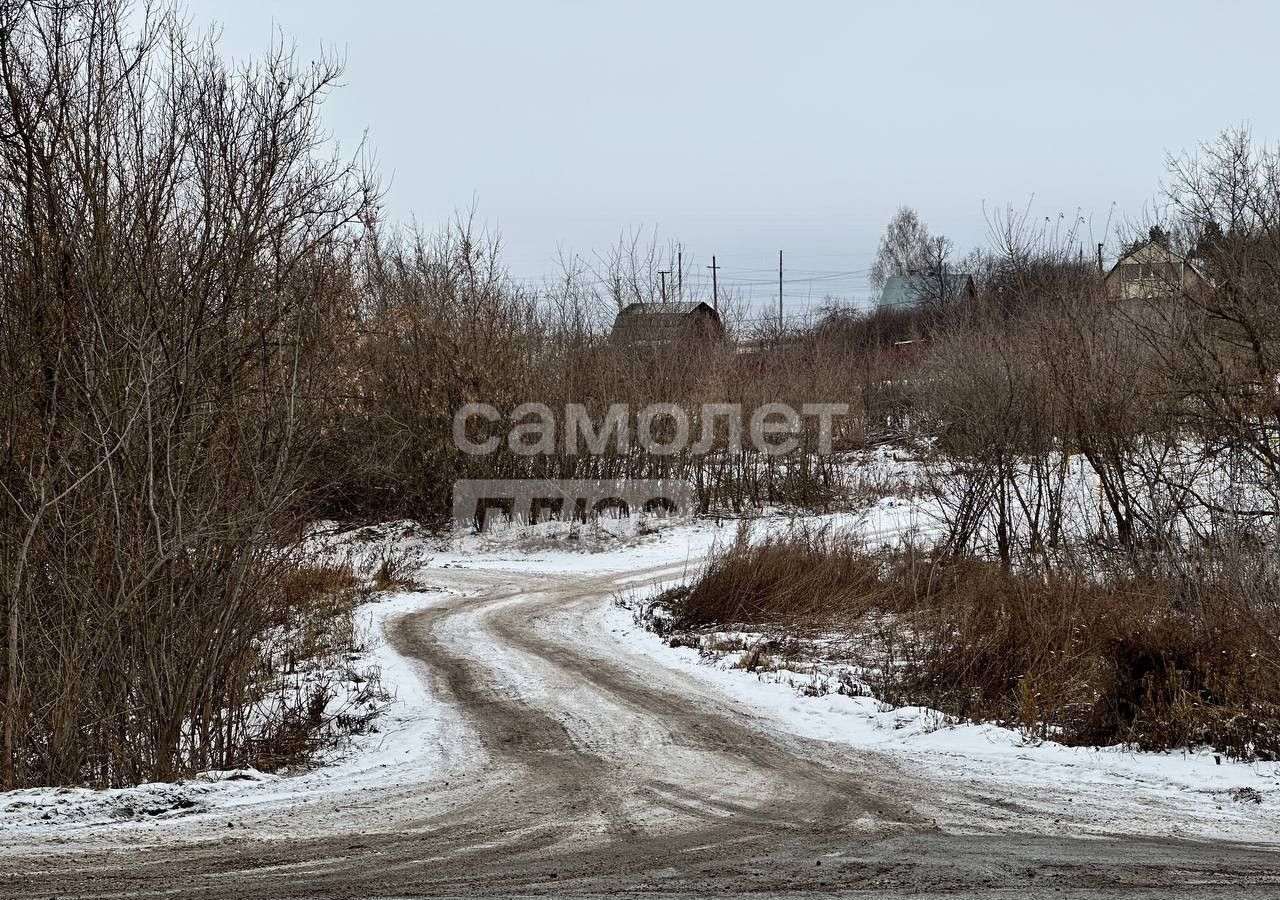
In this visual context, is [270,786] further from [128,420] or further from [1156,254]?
[1156,254]

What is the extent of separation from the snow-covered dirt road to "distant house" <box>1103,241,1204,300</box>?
11.3 m

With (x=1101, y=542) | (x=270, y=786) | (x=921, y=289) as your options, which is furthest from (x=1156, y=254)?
(x=921, y=289)

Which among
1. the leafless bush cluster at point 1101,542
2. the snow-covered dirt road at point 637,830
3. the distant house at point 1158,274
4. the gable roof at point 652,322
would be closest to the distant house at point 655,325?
the gable roof at point 652,322

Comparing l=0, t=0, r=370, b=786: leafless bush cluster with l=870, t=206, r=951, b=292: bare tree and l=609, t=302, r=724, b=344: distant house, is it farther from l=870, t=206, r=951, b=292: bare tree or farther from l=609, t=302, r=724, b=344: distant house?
l=870, t=206, r=951, b=292: bare tree

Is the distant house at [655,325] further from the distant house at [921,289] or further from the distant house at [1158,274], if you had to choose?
the distant house at [921,289]

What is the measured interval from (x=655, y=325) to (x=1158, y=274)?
39.4ft

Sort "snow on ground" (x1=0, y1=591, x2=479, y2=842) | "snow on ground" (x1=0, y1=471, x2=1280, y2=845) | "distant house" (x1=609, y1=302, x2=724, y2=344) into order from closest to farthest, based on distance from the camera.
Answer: "snow on ground" (x1=0, y1=591, x2=479, y2=842) < "snow on ground" (x1=0, y1=471, x2=1280, y2=845) < "distant house" (x1=609, y1=302, x2=724, y2=344)

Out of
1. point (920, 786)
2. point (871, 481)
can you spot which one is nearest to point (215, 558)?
point (920, 786)

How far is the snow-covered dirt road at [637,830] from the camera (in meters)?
4.98

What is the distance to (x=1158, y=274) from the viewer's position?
1666 cm

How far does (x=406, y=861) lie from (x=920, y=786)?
10.8ft

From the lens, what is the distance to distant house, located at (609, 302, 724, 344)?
25.9 metres

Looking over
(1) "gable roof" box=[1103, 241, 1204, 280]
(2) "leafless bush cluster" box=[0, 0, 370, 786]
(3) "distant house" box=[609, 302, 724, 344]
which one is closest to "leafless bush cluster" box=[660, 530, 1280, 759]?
(2) "leafless bush cluster" box=[0, 0, 370, 786]

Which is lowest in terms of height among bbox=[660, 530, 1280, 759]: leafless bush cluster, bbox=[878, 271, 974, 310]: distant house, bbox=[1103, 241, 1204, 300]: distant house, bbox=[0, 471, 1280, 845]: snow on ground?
bbox=[0, 471, 1280, 845]: snow on ground
